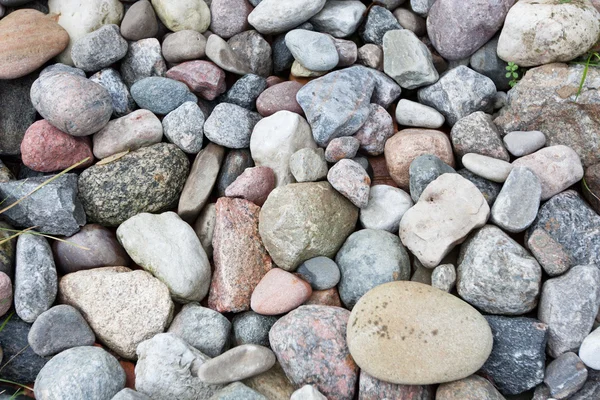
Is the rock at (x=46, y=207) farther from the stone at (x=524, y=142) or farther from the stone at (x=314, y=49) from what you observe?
the stone at (x=524, y=142)

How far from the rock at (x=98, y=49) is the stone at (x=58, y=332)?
1.30 meters

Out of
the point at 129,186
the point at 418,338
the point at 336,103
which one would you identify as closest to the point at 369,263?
the point at 418,338

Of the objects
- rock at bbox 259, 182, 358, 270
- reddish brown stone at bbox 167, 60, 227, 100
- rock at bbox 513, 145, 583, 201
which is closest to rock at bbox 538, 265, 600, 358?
rock at bbox 513, 145, 583, 201

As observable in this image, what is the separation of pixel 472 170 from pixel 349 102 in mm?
698

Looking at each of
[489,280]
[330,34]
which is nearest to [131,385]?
[489,280]

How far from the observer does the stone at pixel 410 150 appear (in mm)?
2830

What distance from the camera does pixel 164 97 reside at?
3033 mm

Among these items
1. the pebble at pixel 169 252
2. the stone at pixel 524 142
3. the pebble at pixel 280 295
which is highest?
the stone at pixel 524 142

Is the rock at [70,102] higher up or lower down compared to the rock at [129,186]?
higher up

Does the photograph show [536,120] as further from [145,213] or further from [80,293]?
[80,293]

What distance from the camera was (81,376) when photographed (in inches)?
91.6

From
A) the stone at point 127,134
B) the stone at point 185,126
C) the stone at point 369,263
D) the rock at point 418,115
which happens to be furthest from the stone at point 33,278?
the rock at point 418,115

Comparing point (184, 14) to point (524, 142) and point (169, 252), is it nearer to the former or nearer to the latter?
point (169, 252)

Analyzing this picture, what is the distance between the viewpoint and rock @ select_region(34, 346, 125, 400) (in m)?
2.30
